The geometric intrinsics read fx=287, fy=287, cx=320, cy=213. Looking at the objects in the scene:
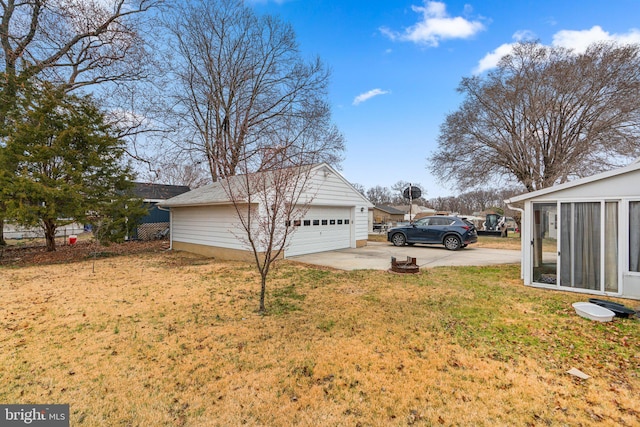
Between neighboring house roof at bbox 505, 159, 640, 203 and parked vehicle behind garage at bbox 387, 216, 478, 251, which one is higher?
neighboring house roof at bbox 505, 159, 640, 203

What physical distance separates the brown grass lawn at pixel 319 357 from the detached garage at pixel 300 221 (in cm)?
445

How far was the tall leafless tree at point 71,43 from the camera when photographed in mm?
10156

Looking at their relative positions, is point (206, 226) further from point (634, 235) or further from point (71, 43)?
point (634, 235)


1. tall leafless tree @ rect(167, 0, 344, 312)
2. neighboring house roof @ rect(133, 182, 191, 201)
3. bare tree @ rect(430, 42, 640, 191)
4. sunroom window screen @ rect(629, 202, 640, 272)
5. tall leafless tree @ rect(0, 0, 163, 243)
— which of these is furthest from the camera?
neighboring house roof @ rect(133, 182, 191, 201)

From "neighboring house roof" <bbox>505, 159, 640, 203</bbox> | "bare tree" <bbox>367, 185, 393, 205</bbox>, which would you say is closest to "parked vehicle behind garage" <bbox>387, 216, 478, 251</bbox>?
"neighboring house roof" <bbox>505, 159, 640, 203</bbox>

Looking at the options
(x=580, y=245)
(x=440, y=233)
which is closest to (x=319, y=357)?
(x=580, y=245)

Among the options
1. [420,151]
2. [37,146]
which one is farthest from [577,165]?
[37,146]

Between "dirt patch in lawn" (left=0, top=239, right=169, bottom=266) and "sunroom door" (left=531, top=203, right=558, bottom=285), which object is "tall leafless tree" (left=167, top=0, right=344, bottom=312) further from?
"sunroom door" (left=531, top=203, right=558, bottom=285)

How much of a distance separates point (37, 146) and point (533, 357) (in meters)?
13.3

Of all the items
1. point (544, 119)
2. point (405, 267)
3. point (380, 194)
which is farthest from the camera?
point (380, 194)

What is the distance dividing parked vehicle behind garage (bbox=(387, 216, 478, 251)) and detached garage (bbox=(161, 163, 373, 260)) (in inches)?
79.5

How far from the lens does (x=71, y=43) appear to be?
11750mm

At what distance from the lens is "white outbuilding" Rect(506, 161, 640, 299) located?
5.11m

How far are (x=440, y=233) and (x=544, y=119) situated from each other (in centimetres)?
1141
